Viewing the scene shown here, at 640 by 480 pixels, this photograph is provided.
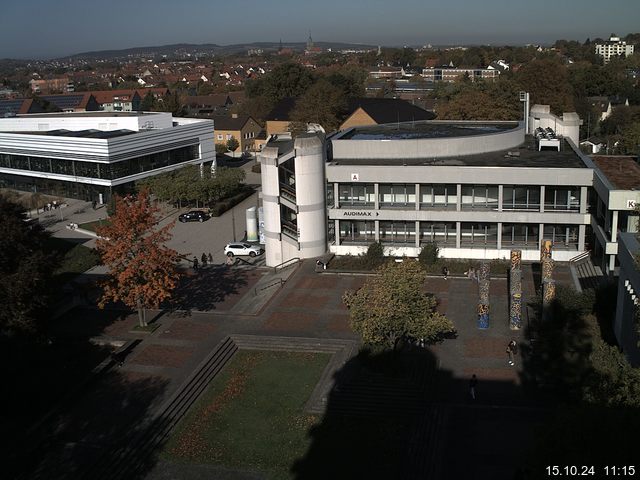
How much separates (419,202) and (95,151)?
34265 millimetres

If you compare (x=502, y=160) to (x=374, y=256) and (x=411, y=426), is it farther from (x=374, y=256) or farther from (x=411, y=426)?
(x=411, y=426)

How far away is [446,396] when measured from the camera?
85.5 ft

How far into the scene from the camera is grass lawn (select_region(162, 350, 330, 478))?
23.0 metres

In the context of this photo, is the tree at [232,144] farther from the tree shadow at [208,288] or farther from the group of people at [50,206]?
the tree shadow at [208,288]

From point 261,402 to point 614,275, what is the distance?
66.5ft

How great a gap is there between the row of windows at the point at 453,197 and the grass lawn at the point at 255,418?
1630 cm

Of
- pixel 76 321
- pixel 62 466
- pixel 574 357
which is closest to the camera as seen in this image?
pixel 62 466

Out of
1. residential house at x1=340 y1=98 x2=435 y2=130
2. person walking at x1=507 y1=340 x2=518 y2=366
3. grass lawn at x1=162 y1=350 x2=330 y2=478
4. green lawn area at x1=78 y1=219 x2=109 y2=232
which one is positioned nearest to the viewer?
grass lawn at x1=162 y1=350 x2=330 y2=478

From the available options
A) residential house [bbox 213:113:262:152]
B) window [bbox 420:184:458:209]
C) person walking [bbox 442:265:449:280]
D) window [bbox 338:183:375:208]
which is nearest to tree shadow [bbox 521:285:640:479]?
person walking [bbox 442:265:449:280]

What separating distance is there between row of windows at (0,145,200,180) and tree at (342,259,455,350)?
42.7 meters

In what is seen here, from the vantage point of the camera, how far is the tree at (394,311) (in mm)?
26891

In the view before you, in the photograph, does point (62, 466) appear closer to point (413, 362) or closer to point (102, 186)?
point (413, 362)

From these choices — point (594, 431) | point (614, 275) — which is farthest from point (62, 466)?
point (614, 275)

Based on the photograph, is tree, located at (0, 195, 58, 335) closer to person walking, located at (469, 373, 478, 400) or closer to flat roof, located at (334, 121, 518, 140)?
person walking, located at (469, 373, 478, 400)
